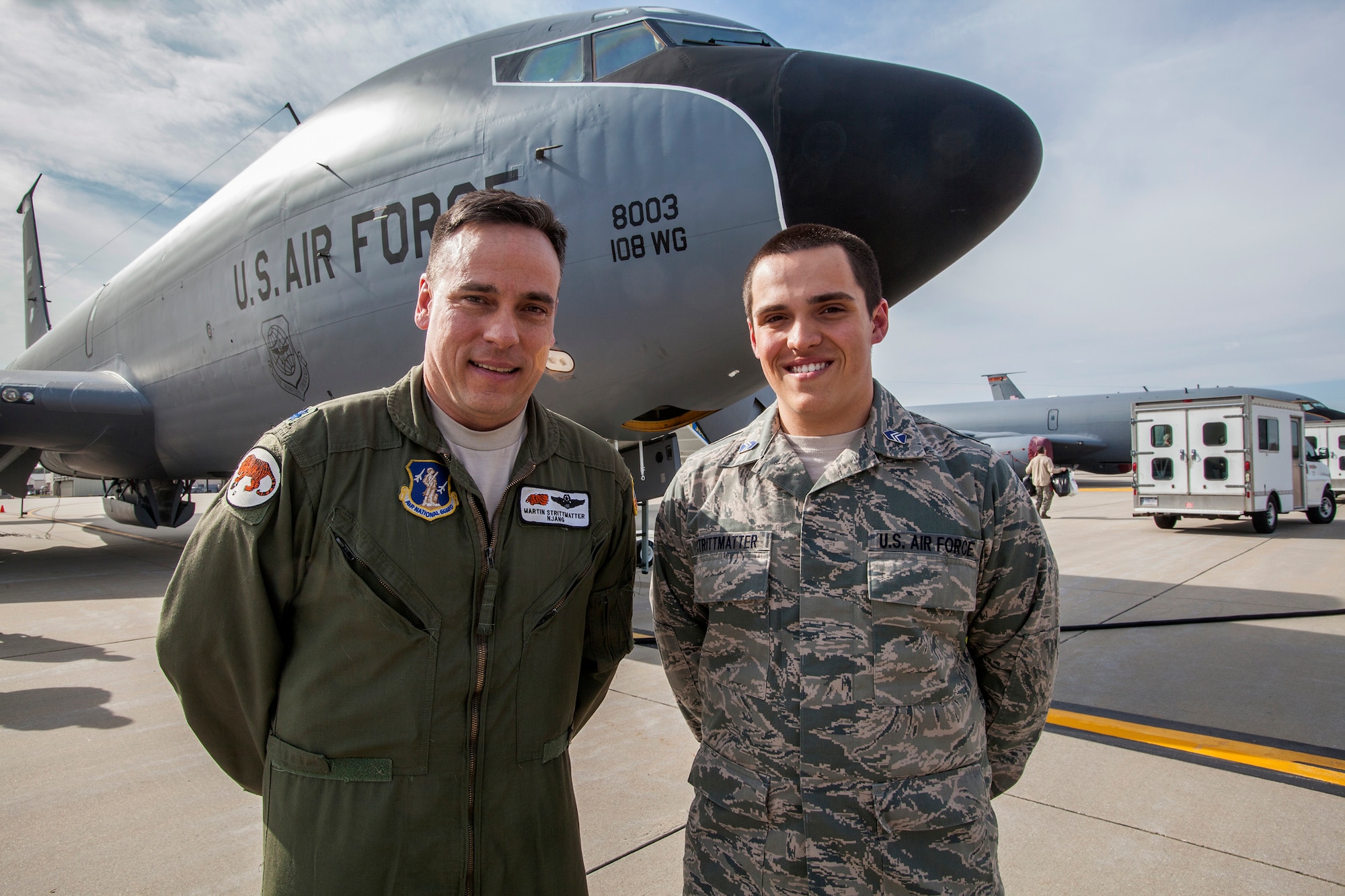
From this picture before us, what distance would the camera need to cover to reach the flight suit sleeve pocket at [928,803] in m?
1.48

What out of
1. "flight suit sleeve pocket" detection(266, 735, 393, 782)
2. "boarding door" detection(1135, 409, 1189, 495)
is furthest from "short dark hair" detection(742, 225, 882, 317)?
"boarding door" detection(1135, 409, 1189, 495)

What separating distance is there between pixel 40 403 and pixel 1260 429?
18.4 metres

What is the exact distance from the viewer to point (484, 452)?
1.65 m

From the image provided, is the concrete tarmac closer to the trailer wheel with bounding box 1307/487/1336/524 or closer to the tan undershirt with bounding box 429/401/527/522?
the tan undershirt with bounding box 429/401/527/522

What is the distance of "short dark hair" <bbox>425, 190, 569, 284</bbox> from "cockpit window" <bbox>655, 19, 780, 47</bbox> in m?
3.43

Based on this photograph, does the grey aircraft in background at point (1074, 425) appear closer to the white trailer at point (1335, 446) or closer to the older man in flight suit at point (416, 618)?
the white trailer at point (1335, 446)

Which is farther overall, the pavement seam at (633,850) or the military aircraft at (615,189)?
the military aircraft at (615,189)

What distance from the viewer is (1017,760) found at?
1.83 metres

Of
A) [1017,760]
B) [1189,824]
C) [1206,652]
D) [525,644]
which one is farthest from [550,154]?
[1206,652]

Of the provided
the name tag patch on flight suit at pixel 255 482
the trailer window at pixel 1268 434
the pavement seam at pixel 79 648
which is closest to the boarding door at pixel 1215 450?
the trailer window at pixel 1268 434

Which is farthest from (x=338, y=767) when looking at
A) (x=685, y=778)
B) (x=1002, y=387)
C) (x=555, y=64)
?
(x=1002, y=387)

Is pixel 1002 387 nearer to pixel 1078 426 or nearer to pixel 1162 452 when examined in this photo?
pixel 1078 426

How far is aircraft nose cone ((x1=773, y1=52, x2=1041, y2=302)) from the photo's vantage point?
12.0 feet

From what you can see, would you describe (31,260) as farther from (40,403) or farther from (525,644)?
(525,644)
